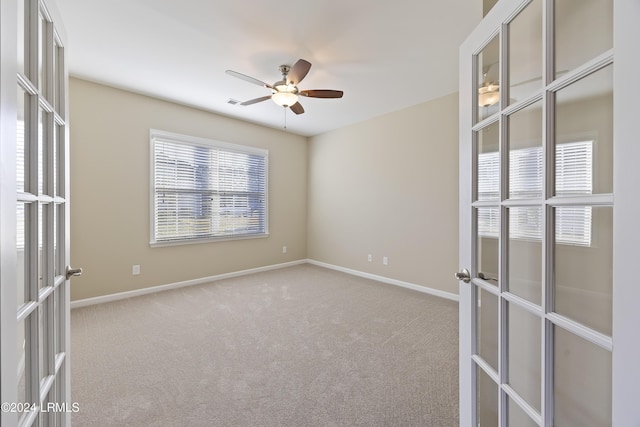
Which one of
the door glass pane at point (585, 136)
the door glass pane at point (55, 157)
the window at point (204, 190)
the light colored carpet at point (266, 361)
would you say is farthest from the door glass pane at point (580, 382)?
the window at point (204, 190)

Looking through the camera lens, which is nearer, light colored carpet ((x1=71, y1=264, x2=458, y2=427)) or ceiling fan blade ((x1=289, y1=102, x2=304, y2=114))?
light colored carpet ((x1=71, y1=264, x2=458, y2=427))

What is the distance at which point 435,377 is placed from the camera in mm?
1844

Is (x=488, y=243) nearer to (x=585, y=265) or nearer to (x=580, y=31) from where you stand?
(x=585, y=265)

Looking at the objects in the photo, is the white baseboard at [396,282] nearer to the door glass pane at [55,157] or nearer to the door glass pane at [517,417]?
the door glass pane at [517,417]

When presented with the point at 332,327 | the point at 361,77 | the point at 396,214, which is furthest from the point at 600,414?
the point at 396,214

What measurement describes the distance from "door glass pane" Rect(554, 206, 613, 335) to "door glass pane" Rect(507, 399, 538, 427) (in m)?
0.42

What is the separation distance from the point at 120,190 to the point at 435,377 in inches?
156

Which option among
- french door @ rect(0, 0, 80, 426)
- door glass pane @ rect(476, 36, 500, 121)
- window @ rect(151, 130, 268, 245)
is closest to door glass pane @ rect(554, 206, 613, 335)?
door glass pane @ rect(476, 36, 500, 121)

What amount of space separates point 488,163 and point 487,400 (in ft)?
3.26

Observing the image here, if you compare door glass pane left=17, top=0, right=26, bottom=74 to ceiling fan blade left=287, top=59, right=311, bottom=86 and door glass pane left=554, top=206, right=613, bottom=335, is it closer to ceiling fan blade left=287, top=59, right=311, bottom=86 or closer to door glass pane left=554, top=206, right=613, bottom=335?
door glass pane left=554, top=206, right=613, bottom=335

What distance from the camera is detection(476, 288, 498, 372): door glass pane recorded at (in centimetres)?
106

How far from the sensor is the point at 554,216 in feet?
2.51

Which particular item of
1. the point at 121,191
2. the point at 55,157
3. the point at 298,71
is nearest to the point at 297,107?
the point at 298,71

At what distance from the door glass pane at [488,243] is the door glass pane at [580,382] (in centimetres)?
32
